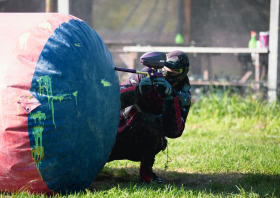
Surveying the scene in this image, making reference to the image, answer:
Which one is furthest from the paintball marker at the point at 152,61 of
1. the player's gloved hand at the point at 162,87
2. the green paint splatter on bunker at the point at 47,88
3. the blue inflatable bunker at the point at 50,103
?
the green paint splatter on bunker at the point at 47,88

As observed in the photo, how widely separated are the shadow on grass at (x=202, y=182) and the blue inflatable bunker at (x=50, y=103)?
1.83 feet

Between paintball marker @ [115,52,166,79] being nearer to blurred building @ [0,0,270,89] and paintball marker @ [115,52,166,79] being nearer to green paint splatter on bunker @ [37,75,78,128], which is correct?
green paint splatter on bunker @ [37,75,78,128]

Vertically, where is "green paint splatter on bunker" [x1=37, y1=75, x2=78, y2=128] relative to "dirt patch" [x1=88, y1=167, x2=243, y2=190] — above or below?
above

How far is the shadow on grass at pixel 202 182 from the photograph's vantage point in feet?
8.86

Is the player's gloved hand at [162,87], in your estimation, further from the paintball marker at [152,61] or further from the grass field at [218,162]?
the grass field at [218,162]

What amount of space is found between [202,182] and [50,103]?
5.66 feet

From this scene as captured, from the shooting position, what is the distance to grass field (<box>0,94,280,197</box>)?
2.63 meters

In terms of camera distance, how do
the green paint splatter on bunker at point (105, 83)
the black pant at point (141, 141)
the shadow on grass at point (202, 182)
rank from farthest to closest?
the black pant at point (141, 141)
the shadow on grass at point (202, 182)
the green paint splatter on bunker at point (105, 83)

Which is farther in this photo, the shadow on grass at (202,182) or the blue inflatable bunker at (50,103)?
the shadow on grass at (202,182)

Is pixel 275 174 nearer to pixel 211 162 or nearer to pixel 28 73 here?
pixel 211 162

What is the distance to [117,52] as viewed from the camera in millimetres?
7730

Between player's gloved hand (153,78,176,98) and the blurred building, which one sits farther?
the blurred building

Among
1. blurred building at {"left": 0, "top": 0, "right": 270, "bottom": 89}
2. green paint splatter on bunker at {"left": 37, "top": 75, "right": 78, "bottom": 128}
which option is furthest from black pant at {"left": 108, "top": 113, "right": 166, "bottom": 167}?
blurred building at {"left": 0, "top": 0, "right": 270, "bottom": 89}

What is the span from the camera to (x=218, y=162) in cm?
359
